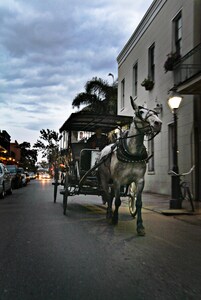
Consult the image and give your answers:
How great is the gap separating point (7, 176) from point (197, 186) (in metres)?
9.18

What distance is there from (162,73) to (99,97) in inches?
578

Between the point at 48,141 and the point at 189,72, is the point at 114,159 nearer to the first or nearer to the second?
the point at 189,72

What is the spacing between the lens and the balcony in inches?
520

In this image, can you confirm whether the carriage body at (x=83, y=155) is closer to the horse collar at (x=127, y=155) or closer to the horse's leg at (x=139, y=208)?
the horse collar at (x=127, y=155)

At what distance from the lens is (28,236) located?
6867mm

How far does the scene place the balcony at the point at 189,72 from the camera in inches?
520

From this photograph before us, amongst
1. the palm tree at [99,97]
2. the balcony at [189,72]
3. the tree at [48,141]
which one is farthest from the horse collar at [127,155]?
the tree at [48,141]

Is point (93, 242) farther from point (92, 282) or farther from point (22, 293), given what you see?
point (22, 293)

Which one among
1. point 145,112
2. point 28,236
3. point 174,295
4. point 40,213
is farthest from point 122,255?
point 40,213

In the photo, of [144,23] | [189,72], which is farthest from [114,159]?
[144,23]

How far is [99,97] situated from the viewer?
109ft

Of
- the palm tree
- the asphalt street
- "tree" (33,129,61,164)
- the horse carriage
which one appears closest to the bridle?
the horse carriage

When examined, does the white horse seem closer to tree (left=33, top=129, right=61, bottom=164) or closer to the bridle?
the bridle

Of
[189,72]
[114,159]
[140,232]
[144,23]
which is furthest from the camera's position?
[144,23]
